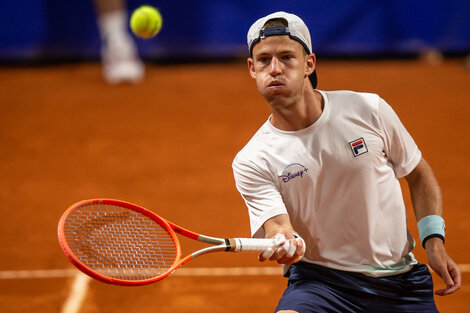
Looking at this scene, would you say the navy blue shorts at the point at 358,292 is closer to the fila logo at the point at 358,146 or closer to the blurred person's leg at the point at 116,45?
the fila logo at the point at 358,146

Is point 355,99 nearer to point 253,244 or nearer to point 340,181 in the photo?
point 340,181

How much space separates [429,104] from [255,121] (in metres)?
2.24

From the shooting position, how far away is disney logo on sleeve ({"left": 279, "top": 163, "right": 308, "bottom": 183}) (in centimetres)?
302

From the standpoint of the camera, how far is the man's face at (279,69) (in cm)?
291

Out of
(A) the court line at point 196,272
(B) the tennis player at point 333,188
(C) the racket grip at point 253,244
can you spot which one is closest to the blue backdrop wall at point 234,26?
(A) the court line at point 196,272

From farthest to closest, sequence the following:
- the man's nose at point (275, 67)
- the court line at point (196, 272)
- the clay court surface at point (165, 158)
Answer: the court line at point (196, 272) → the clay court surface at point (165, 158) → the man's nose at point (275, 67)

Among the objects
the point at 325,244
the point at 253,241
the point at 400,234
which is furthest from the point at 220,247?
the point at 400,234

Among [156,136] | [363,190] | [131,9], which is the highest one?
[131,9]

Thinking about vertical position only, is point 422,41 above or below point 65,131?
above

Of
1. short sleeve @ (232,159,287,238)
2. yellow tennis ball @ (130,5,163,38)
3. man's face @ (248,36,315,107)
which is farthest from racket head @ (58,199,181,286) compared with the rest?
yellow tennis ball @ (130,5,163,38)

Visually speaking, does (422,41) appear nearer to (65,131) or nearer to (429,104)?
(429,104)

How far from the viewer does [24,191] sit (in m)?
6.55

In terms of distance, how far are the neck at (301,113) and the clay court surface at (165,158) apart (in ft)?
5.49

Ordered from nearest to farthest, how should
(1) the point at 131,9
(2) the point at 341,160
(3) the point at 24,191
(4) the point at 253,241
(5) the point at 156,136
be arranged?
(4) the point at 253,241, (2) the point at 341,160, (3) the point at 24,191, (5) the point at 156,136, (1) the point at 131,9
